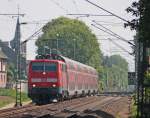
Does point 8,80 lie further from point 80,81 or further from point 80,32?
point 80,81

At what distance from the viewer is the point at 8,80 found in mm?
130750

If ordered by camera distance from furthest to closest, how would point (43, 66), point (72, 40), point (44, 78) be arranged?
point (72, 40), point (43, 66), point (44, 78)

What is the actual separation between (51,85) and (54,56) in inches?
111

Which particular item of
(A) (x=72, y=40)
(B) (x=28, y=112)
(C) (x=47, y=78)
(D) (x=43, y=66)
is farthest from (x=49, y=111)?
(A) (x=72, y=40)

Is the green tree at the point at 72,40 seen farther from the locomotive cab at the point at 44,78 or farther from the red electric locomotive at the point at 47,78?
the locomotive cab at the point at 44,78

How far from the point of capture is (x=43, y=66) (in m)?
50.8

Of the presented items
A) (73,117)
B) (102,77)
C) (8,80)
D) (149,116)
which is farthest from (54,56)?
(102,77)

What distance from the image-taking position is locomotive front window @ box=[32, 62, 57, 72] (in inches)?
1994

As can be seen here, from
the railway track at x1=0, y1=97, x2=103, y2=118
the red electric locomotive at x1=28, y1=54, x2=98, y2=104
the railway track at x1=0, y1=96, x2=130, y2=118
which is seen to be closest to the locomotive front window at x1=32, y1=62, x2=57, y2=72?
the red electric locomotive at x1=28, y1=54, x2=98, y2=104

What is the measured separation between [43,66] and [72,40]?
8385cm

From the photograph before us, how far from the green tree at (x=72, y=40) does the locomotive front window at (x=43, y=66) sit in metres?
78.0

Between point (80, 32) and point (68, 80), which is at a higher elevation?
point (80, 32)

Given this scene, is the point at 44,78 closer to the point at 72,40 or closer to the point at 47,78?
the point at 47,78

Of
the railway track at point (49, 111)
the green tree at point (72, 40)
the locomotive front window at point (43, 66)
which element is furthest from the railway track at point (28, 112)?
the green tree at point (72, 40)
